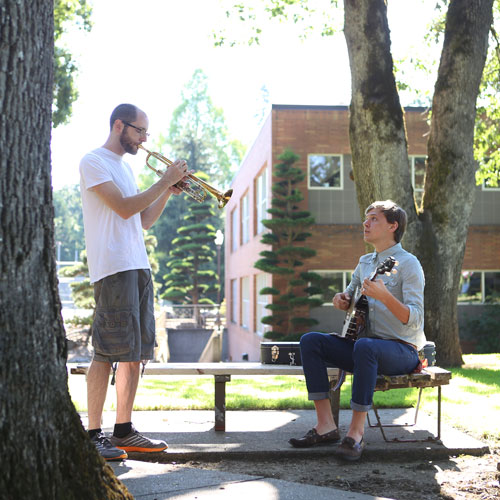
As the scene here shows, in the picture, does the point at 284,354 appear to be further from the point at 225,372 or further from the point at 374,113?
the point at 374,113

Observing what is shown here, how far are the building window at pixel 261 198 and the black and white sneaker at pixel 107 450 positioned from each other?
20.3 metres

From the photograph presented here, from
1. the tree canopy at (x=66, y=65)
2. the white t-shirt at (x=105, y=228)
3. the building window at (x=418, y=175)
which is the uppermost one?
the tree canopy at (x=66, y=65)

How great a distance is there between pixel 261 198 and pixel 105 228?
69.5ft

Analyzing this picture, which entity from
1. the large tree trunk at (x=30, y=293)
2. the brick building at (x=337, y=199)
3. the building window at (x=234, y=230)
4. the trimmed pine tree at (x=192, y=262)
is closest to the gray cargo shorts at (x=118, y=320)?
Answer: the large tree trunk at (x=30, y=293)

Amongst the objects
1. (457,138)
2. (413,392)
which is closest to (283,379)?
(413,392)

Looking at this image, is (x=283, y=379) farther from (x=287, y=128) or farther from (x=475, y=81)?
(x=287, y=128)

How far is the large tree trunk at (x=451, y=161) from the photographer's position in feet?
36.2

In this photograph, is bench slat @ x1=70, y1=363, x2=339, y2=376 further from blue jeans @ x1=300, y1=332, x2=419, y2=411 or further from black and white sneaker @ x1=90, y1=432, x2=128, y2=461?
black and white sneaker @ x1=90, y1=432, x2=128, y2=461

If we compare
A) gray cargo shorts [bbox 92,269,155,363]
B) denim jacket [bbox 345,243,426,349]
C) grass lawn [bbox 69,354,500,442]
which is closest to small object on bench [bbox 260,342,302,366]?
denim jacket [bbox 345,243,426,349]

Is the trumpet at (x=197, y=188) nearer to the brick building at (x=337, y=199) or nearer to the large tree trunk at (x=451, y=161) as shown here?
the large tree trunk at (x=451, y=161)

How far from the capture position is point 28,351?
266 centimetres

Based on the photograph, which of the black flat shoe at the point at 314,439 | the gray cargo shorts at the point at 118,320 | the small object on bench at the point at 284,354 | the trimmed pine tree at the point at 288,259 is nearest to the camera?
the gray cargo shorts at the point at 118,320

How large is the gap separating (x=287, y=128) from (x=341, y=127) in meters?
1.57

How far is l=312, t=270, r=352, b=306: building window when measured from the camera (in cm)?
2103
